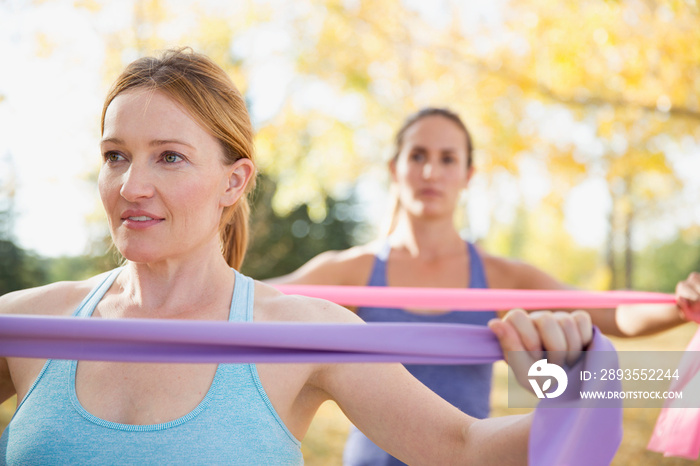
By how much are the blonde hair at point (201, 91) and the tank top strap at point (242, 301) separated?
260 mm

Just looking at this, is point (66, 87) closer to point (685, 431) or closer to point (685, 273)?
point (685, 431)

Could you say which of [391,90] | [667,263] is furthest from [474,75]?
[667,263]

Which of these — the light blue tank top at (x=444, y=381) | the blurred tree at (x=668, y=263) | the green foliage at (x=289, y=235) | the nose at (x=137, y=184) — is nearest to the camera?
the nose at (x=137, y=184)

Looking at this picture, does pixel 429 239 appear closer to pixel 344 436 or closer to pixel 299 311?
pixel 299 311

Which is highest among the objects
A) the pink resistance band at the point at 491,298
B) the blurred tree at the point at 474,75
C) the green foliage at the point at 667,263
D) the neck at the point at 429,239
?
the blurred tree at the point at 474,75

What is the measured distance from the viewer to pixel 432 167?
155 inches

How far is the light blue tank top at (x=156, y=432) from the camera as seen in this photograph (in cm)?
173

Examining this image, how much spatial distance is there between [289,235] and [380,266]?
37.3ft

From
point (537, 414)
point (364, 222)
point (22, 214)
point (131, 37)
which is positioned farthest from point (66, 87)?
point (537, 414)

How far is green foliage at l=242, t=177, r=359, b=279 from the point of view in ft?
44.9

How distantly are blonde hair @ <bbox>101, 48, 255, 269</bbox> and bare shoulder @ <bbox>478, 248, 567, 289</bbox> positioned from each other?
1.91 meters

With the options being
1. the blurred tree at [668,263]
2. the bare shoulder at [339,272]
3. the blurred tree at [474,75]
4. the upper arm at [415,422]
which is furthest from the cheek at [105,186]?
the blurred tree at [668,263]

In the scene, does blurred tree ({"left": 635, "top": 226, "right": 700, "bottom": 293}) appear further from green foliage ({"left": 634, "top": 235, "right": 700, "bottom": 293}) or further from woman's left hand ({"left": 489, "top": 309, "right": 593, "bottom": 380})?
woman's left hand ({"left": 489, "top": 309, "right": 593, "bottom": 380})

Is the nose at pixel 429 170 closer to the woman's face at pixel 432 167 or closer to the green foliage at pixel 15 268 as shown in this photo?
the woman's face at pixel 432 167
